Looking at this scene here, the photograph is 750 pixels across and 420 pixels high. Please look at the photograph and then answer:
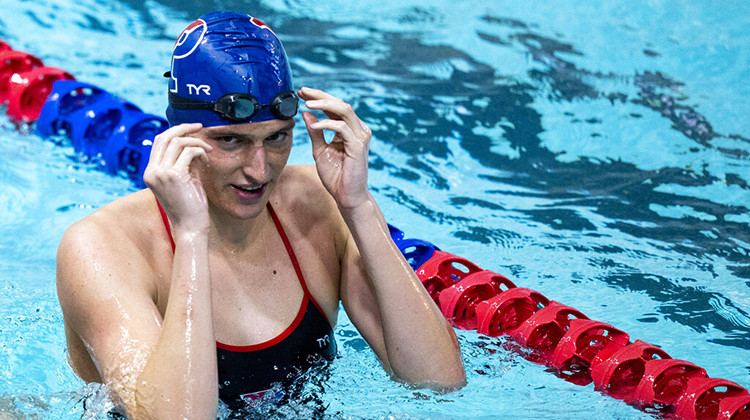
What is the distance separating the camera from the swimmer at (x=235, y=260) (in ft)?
7.31

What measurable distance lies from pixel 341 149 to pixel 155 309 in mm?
752

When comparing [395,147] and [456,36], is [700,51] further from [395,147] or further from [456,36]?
[395,147]

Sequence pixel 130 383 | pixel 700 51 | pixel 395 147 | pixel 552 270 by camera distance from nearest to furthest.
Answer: pixel 130 383, pixel 552 270, pixel 395 147, pixel 700 51

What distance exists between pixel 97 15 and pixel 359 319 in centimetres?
598

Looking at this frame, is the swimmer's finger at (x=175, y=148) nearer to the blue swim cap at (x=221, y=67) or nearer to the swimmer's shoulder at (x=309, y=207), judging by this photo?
the blue swim cap at (x=221, y=67)

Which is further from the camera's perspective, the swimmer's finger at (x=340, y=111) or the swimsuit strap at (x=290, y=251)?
the swimsuit strap at (x=290, y=251)

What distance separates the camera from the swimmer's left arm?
8.57 ft

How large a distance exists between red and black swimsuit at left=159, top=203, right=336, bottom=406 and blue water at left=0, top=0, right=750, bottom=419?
0.16 meters

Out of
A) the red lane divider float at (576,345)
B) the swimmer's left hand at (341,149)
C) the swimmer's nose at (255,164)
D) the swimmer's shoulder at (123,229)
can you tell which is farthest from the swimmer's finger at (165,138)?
the red lane divider float at (576,345)

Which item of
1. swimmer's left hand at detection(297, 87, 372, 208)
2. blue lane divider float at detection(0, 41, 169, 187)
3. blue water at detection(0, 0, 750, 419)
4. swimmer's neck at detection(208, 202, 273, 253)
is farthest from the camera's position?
blue lane divider float at detection(0, 41, 169, 187)

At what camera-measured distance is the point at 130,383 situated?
226 centimetres

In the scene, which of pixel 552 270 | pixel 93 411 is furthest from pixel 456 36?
pixel 93 411

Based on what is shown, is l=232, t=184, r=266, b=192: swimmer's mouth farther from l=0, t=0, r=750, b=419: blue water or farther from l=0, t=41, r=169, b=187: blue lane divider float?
l=0, t=41, r=169, b=187: blue lane divider float

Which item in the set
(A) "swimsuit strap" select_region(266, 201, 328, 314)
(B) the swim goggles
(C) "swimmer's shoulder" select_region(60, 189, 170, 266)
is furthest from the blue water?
(B) the swim goggles
